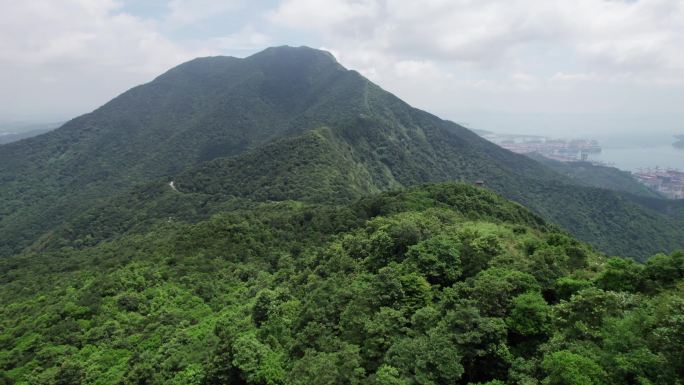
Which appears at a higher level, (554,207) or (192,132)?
(192,132)

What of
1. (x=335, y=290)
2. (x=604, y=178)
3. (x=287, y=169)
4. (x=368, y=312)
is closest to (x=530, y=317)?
(x=368, y=312)

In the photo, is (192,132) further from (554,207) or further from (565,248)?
(565,248)

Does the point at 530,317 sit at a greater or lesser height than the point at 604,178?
greater

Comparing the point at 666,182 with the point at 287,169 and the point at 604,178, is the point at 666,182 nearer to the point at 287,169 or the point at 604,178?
the point at 604,178

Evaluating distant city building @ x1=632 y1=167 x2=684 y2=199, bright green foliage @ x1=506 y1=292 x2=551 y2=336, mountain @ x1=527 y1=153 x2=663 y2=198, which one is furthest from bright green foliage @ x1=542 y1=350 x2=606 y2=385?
distant city building @ x1=632 y1=167 x2=684 y2=199

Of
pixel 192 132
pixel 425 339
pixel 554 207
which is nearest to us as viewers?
pixel 425 339

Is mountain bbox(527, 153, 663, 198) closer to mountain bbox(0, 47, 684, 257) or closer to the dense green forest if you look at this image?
mountain bbox(0, 47, 684, 257)

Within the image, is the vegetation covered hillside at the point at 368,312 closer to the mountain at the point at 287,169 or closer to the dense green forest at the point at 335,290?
the dense green forest at the point at 335,290

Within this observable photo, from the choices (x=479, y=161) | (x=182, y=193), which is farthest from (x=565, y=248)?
(x=479, y=161)
